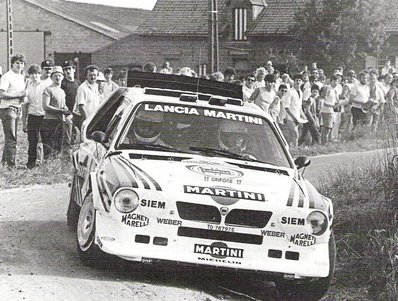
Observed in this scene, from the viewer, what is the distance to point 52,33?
5497cm

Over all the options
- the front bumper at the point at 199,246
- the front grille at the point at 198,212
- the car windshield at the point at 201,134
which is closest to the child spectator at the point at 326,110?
the car windshield at the point at 201,134

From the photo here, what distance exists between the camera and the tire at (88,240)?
7.73 meters

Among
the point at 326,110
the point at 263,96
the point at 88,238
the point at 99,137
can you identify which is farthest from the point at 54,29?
the point at 88,238

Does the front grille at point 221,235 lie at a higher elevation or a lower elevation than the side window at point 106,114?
lower

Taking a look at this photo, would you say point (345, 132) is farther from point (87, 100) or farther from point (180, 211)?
point (180, 211)

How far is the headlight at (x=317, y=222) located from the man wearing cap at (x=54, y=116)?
25.1 feet

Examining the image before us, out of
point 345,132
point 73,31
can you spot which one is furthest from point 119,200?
point 73,31

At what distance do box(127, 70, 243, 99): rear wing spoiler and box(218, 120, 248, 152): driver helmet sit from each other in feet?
2.62

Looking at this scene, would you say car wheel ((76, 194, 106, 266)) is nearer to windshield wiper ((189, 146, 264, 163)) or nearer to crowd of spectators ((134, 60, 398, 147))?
windshield wiper ((189, 146, 264, 163))

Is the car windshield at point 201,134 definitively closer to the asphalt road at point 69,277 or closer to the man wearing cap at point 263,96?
the asphalt road at point 69,277

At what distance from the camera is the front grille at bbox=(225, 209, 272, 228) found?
24.5 feet

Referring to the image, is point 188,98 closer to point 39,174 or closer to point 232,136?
point 232,136

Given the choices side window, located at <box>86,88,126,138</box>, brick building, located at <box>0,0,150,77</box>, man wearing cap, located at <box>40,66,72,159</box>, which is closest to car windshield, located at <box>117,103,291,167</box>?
side window, located at <box>86,88,126,138</box>

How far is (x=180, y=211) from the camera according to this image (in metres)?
7.37
